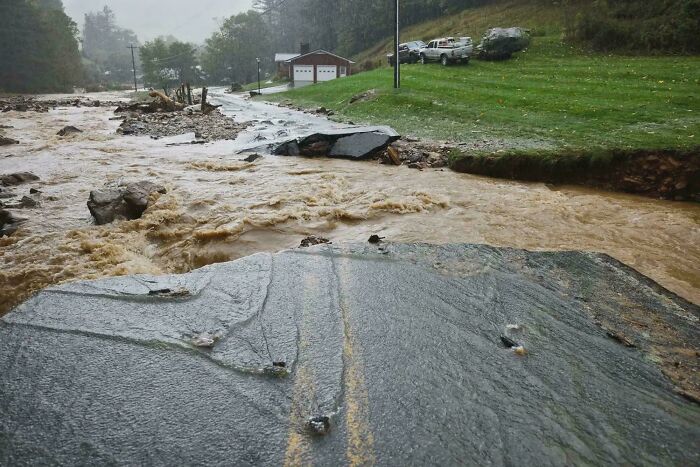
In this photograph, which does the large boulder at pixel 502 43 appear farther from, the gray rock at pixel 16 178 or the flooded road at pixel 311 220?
the gray rock at pixel 16 178

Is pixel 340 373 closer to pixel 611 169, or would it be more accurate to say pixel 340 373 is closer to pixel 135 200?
pixel 135 200

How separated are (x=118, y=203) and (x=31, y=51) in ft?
238

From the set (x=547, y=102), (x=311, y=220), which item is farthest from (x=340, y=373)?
(x=547, y=102)

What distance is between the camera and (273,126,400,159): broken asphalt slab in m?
11.9

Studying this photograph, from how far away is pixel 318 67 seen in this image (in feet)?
172

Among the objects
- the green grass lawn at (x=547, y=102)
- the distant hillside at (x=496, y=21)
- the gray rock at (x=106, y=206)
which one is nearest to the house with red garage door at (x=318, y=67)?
the distant hillside at (x=496, y=21)

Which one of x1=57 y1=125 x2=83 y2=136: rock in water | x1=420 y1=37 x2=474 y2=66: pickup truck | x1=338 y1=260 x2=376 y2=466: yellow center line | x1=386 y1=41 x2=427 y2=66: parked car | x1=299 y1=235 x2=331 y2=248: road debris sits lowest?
x1=338 y1=260 x2=376 y2=466: yellow center line

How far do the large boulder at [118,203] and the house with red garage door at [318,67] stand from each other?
1897 inches

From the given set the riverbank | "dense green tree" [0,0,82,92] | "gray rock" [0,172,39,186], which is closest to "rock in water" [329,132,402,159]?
the riverbank

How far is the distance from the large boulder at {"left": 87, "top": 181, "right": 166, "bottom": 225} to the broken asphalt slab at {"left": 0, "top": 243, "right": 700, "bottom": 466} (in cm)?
320

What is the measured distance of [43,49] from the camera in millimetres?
62750

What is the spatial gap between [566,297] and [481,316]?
1.10m

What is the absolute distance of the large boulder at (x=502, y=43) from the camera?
28.1m

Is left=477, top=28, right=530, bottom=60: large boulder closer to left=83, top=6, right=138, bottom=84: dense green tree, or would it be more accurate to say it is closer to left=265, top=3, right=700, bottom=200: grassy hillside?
left=265, top=3, right=700, bottom=200: grassy hillside
